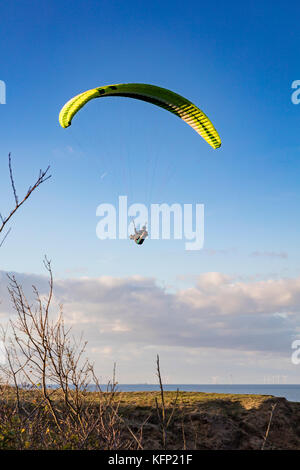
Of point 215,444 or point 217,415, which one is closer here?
point 215,444

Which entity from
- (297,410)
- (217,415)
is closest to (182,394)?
(217,415)

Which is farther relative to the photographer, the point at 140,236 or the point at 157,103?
the point at 157,103

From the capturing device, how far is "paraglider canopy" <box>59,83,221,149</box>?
1709 centimetres

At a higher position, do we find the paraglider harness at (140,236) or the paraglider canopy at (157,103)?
the paraglider canopy at (157,103)

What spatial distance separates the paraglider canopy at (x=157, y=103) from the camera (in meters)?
17.1

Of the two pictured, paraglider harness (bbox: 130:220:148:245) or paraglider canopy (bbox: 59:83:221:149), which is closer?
paraglider canopy (bbox: 59:83:221:149)

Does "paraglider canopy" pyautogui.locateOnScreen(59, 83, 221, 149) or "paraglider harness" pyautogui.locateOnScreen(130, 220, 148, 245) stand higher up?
"paraglider canopy" pyautogui.locateOnScreen(59, 83, 221, 149)

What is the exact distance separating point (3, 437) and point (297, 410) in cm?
1247

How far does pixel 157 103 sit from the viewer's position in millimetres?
19688

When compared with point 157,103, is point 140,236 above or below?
below
